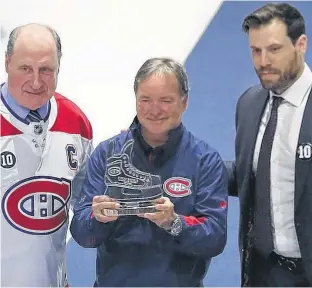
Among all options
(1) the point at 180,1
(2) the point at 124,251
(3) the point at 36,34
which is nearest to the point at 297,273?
(2) the point at 124,251

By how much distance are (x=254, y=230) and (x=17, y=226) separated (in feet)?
2.62

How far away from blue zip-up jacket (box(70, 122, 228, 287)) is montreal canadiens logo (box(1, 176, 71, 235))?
0.63 ft

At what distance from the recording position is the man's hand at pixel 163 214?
197 cm

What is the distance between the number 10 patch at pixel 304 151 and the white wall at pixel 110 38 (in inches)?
86.3

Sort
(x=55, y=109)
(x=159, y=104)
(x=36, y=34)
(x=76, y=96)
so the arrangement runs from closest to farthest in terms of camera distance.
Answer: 1. (x=159, y=104)
2. (x=36, y=34)
3. (x=55, y=109)
4. (x=76, y=96)

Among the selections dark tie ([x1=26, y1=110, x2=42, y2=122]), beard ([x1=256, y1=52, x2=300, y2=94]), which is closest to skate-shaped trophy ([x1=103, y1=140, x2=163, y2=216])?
dark tie ([x1=26, y1=110, x2=42, y2=122])

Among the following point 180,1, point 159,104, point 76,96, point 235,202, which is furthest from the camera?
point 180,1

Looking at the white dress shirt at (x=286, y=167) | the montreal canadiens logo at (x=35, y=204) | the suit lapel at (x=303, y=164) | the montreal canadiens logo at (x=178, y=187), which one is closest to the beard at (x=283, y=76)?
the white dress shirt at (x=286, y=167)

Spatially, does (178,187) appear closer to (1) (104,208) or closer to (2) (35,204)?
(1) (104,208)

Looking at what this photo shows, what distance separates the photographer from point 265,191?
2.24 meters

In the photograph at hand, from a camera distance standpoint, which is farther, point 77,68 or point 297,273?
point 77,68

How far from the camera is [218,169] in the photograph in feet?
6.95

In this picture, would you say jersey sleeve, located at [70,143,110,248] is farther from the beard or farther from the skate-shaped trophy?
the beard

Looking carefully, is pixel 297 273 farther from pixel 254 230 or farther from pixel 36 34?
pixel 36 34
